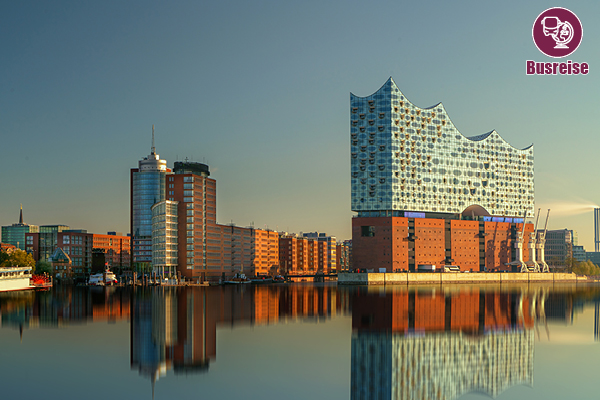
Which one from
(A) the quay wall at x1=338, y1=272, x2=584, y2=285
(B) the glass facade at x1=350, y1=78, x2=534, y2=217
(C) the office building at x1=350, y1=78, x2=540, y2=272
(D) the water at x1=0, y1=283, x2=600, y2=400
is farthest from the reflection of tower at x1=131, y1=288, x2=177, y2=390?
(B) the glass facade at x1=350, y1=78, x2=534, y2=217

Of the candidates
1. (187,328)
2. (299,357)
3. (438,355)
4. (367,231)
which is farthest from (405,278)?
(299,357)

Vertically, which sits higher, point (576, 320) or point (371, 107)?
point (371, 107)

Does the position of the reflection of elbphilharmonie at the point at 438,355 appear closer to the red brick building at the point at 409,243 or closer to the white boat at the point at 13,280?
the white boat at the point at 13,280

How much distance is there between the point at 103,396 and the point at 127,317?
1453 inches

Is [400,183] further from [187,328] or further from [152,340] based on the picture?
[152,340]

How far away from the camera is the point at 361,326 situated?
56.2m

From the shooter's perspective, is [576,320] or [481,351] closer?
[481,351]

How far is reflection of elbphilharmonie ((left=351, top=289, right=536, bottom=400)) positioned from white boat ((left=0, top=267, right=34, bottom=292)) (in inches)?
3717

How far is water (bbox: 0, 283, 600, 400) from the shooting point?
31.1m

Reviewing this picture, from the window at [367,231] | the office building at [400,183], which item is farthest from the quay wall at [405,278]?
the window at [367,231]

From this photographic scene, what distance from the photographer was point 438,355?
40.2 metres

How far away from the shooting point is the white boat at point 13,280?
132 m

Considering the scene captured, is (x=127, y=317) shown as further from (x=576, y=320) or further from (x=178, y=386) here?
(x=576, y=320)

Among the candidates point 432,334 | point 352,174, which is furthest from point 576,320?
point 352,174
